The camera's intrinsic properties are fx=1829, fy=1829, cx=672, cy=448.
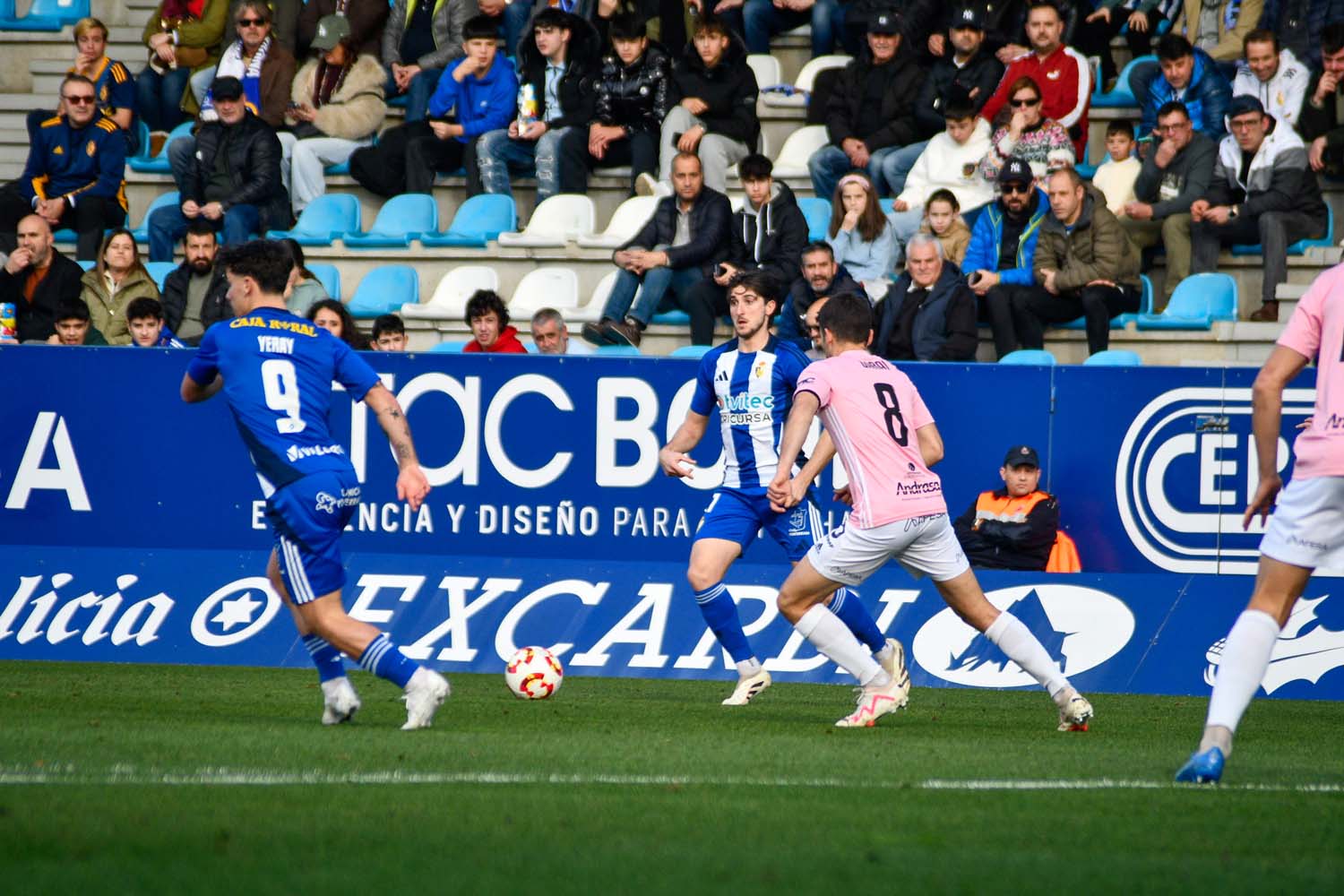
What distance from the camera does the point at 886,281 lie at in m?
14.8

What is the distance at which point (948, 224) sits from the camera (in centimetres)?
1494

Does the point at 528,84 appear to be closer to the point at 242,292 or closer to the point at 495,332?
the point at 495,332

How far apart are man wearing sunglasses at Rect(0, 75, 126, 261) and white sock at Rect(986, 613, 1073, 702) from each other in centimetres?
Answer: 1166

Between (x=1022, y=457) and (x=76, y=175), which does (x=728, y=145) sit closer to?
(x=1022, y=457)

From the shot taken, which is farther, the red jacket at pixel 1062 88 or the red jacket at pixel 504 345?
the red jacket at pixel 1062 88

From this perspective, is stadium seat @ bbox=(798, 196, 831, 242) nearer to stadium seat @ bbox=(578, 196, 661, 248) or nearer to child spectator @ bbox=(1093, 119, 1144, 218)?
stadium seat @ bbox=(578, 196, 661, 248)

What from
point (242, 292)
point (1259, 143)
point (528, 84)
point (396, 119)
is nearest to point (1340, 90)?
point (1259, 143)

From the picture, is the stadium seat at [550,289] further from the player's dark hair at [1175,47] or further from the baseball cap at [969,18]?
the player's dark hair at [1175,47]

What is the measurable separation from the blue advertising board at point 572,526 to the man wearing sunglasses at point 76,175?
4.77 meters

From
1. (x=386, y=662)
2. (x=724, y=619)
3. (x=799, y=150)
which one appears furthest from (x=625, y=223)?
(x=386, y=662)

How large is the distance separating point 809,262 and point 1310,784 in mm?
8102

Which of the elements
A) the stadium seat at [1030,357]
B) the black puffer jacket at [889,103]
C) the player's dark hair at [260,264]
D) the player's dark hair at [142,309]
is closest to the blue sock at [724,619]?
the player's dark hair at [260,264]

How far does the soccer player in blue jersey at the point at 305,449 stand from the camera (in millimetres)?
8023

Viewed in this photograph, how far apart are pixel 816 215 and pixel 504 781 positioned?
10.5 m
